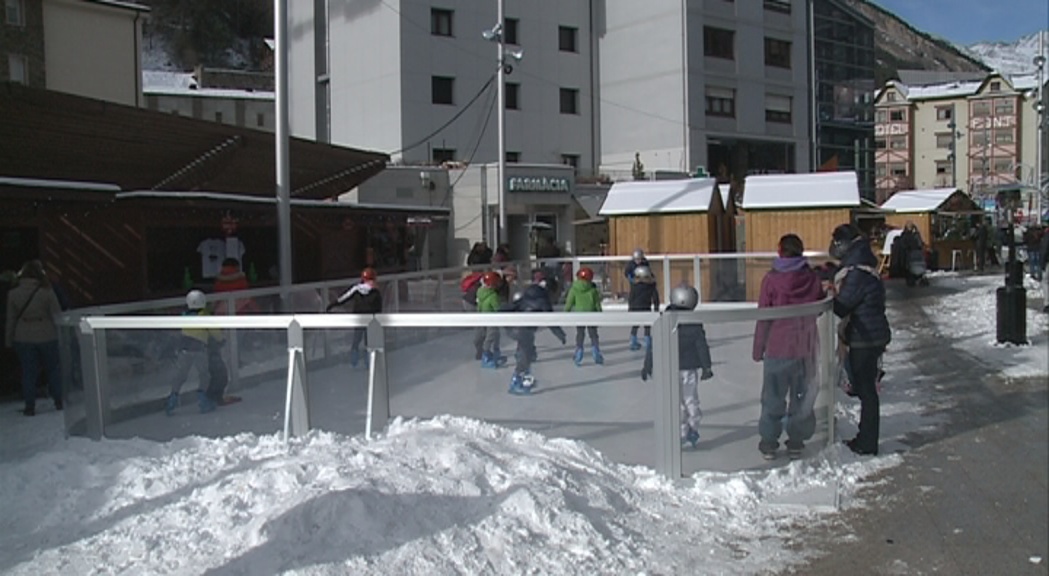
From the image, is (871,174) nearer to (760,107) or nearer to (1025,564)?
(760,107)

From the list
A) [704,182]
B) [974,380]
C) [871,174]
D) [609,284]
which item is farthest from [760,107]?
[974,380]

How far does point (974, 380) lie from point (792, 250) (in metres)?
4.15

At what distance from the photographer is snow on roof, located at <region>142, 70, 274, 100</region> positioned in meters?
60.2

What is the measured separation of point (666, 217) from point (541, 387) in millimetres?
15457

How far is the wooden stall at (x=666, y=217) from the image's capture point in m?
21.5

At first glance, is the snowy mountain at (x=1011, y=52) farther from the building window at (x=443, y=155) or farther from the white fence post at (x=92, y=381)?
the building window at (x=443, y=155)

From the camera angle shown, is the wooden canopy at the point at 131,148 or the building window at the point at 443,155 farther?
the building window at the point at 443,155

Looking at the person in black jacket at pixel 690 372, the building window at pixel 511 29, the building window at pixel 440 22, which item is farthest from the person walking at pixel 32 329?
the building window at pixel 511 29

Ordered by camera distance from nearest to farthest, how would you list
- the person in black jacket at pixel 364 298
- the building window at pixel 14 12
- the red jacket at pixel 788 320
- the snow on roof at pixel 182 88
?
the red jacket at pixel 788 320
the person in black jacket at pixel 364 298
the building window at pixel 14 12
the snow on roof at pixel 182 88

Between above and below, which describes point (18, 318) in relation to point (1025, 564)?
above

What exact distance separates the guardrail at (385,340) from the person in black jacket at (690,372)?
0.07m

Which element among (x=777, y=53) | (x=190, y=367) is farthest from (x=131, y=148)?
(x=777, y=53)

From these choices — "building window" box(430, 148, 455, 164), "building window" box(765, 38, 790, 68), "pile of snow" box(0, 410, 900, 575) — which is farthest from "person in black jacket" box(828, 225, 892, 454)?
"building window" box(765, 38, 790, 68)

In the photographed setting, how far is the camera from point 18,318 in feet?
32.6
